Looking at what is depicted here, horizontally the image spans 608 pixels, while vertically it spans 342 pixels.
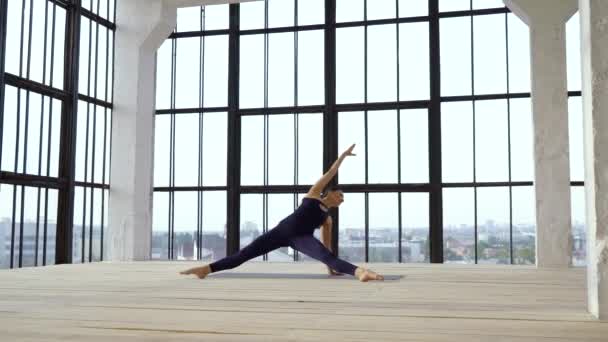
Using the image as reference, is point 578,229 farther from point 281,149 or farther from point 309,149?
point 281,149

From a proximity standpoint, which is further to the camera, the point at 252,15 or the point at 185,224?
the point at 252,15

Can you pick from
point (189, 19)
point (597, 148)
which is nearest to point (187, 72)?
point (189, 19)

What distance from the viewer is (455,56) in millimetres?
10023

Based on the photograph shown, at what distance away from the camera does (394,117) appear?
401 inches

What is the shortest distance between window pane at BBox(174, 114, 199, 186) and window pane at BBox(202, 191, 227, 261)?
49cm

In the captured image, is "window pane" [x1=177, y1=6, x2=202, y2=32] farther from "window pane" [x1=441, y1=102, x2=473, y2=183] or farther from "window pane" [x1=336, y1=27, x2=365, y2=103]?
"window pane" [x1=441, y1=102, x2=473, y2=183]

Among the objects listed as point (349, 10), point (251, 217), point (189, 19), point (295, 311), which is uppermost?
point (189, 19)

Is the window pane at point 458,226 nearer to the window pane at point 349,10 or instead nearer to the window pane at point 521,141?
the window pane at point 521,141

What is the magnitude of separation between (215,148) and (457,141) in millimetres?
4099

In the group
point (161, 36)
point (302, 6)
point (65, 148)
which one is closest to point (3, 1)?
point (65, 148)

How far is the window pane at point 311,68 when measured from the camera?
10570mm

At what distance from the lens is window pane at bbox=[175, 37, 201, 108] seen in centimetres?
1105

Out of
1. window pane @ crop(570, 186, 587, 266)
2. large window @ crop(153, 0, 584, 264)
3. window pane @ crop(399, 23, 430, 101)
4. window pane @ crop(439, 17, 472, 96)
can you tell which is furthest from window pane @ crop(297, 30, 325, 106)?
window pane @ crop(570, 186, 587, 266)

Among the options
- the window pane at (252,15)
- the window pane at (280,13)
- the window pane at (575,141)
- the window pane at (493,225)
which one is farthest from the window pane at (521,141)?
the window pane at (252,15)
